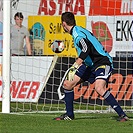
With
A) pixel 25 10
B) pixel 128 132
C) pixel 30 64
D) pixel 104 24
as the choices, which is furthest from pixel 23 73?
pixel 128 132

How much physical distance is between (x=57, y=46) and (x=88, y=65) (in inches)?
212

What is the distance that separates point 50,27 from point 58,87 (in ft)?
7.81

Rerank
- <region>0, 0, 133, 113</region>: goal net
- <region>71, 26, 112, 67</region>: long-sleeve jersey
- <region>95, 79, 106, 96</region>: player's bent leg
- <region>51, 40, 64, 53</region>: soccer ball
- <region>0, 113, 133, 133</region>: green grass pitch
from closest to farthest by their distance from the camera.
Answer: <region>0, 113, 133, 133</region>: green grass pitch < <region>71, 26, 112, 67</region>: long-sleeve jersey < <region>95, 79, 106, 96</region>: player's bent leg < <region>0, 0, 133, 113</region>: goal net < <region>51, 40, 64, 53</region>: soccer ball

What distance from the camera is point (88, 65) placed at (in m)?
11.6

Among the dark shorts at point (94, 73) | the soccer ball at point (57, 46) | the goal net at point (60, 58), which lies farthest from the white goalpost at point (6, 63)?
the soccer ball at point (57, 46)

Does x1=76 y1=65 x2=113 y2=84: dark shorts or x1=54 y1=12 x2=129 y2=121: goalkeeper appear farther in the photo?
x1=76 y1=65 x2=113 y2=84: dark shorts

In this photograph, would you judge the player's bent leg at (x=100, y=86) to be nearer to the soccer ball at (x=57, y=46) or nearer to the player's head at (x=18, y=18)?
the player's head at (x=18, y=18)

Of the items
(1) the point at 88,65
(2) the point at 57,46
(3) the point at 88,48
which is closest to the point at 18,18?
(2) the point at 57,46

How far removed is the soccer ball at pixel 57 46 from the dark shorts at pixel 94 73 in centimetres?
459

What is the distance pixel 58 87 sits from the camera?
49.5 feet

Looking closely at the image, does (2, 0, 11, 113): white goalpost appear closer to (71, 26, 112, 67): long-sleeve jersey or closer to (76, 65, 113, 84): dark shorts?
(76, 65, 113, 84): dark shorts

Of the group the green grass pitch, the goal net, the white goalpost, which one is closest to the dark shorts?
the green grass pitch

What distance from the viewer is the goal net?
14.8m

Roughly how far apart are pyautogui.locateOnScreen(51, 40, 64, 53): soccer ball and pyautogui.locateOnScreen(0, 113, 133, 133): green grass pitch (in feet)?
13.1
